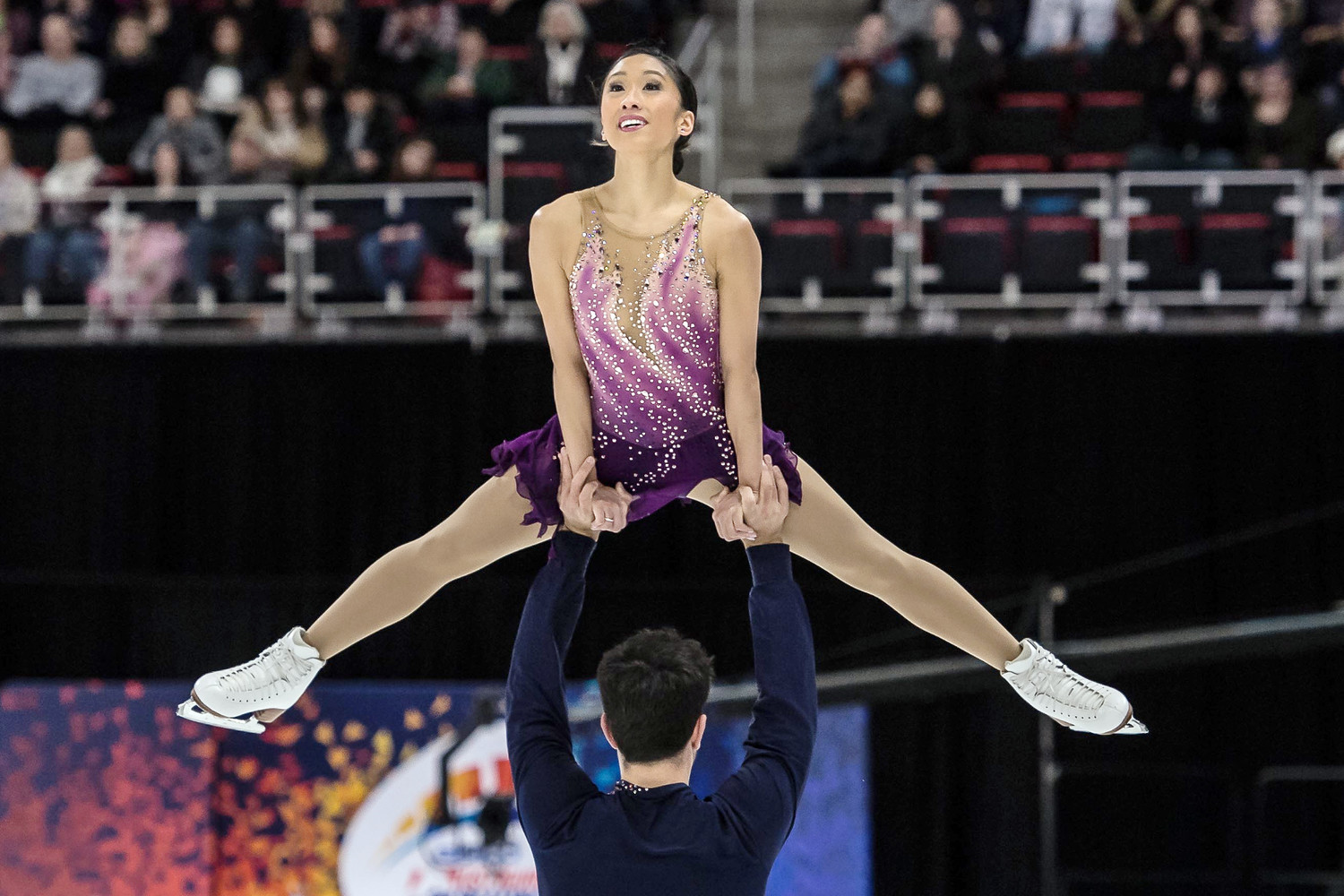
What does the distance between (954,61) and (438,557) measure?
640 cm

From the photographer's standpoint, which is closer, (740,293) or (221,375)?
(740,293)

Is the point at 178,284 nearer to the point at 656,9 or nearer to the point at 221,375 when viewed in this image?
the point at 221,375

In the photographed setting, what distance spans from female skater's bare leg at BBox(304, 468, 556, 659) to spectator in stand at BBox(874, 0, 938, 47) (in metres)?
6.73

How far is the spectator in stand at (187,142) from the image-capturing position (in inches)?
340

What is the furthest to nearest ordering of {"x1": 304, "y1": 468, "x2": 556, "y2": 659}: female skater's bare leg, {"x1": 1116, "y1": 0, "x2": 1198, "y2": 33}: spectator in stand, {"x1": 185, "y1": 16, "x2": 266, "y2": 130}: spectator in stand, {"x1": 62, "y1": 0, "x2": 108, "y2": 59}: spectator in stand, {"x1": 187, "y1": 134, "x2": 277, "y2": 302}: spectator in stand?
1. {"x1": 62, "y1": 0, "x2": 108, "y2": 59}: spectator in stand
2. {"x1": 185, "y1": 16, "x2": 266, "y2": 130}: spectator in stand
3. {"x1": 1116, "y1": 0, "x2": 1198, "y2": 33}: spectator in stand
4. {"x1": 187, "y1": 134, "x2": 277, "y2": 302}: spectator in stand
5. {"x1": 304, "y1": 468, "x2": 556, "y2": 659}: female skater's bare leg

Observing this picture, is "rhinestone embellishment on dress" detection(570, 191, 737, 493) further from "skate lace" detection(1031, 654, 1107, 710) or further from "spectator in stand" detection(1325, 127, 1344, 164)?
"spectator in stand" detection(1325, 127, 1344, 164)

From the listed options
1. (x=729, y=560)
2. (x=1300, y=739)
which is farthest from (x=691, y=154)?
(x=1300, y=739)

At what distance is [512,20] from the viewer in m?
9.23

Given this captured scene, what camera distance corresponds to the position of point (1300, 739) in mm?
7023

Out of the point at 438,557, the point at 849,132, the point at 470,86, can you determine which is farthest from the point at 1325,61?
the point at 438,557

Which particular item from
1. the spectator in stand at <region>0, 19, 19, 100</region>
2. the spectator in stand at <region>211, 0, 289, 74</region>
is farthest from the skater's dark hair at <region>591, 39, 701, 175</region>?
the spectator in stand at <region>0, 19, 19, 100</region>

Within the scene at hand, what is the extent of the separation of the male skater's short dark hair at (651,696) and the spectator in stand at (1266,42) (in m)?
7.38

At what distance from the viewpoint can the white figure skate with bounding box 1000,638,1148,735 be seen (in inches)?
122

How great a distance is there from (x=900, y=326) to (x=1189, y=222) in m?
1.39
